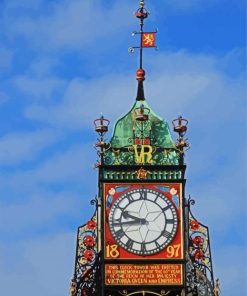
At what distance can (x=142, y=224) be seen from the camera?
26.3 meters

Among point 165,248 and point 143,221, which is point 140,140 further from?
point 165,248

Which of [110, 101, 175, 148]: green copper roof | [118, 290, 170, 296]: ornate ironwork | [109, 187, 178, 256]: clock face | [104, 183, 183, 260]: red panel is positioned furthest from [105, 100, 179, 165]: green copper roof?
[118, 290, 170, 296]: ornate ironwork

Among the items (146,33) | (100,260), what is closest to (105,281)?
(100,260)

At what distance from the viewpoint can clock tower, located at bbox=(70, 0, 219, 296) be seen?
26016mm

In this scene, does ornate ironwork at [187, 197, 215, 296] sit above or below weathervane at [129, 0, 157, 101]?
below

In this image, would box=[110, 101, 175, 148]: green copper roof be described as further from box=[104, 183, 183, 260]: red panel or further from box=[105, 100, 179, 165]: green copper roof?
box=[104, 183, 183, 260]: red panel

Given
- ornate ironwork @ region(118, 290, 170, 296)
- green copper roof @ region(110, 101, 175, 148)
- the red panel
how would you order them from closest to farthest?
ornate ironwork @ region(118, 290, 170, 296)
the red panel
green copper roof @ region(110, 101, 175, 148)

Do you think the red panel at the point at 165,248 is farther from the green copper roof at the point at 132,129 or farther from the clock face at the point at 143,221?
the green copper roof at the point at 132,129

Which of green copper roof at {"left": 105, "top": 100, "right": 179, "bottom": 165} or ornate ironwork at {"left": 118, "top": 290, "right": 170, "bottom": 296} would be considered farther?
green copper roof at {"left": 105, "top": 100, "right": 179, "bottom": 165}

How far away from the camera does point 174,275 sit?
26.0m

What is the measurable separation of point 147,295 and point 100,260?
1.14m

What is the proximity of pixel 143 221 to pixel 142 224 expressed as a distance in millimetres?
61

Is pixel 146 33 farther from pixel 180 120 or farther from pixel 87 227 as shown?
pixel 87 227

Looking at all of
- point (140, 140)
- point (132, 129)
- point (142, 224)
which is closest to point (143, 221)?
point (142, 224)
